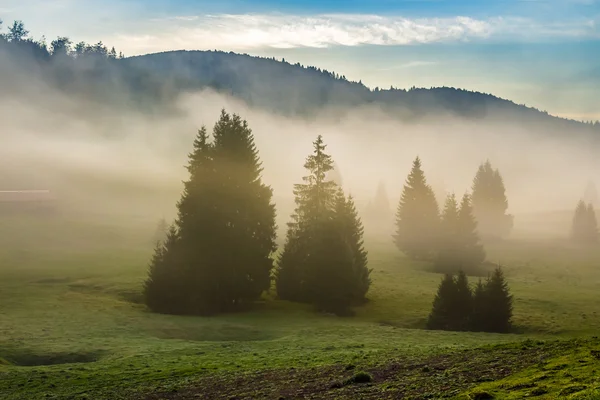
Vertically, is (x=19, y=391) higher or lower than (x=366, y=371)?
lower

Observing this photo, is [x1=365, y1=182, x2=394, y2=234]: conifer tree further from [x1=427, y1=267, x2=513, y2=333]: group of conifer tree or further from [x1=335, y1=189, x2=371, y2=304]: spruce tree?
[x1=427, y1=267, x2=513, y2=333]: group of conifer tree

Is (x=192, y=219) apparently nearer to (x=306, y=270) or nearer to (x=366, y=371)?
(x=306, y=270)

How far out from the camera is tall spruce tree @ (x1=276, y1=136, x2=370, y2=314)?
61.4 metres

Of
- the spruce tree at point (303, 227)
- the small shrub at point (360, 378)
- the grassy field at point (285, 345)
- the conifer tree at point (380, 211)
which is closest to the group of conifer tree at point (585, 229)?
the grassy field at point (285, 345)

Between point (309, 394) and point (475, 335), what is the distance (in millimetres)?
25467

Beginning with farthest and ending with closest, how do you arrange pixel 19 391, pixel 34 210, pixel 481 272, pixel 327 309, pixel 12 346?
pixel 34 210 < pixel 481 272 < pixel 327 309 < pixel 12 346 < pixel 19 391

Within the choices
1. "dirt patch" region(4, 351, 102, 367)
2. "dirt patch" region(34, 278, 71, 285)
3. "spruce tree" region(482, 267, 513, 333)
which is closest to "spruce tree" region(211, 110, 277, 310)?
"spruce tree" region(482, 267, 513, 333)

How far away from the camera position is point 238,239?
2462 inches

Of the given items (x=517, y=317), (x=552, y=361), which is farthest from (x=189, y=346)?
(x=517, y=317)

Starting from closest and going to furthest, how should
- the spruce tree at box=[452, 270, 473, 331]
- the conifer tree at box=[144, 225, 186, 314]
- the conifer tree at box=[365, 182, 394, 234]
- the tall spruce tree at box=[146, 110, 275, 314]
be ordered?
1. the spruce tree at box=[452, 270, 473, 331]
2. the conifer tree at box=[144, 225, 186, 314]
3. the tall spruce tree at box=[146, 110, 275, 314]
4. the conifer tree at box=[365, 182, 394, 234]

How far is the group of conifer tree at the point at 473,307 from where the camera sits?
50.8 m

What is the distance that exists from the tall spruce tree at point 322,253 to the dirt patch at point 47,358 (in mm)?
27875

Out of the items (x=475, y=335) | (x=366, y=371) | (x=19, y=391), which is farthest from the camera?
(x=475, y=335)

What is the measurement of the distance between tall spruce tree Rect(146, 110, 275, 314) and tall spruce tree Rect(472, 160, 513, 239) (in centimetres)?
8538
